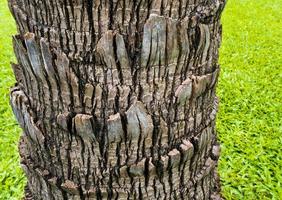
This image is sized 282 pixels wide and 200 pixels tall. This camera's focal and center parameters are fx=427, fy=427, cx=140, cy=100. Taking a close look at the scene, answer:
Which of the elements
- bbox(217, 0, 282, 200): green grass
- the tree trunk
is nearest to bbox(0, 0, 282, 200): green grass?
bbox(217, 0, 282, 200): green grass

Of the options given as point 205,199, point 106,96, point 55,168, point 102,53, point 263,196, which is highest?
point 102,53

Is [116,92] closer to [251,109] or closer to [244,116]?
[244,116]

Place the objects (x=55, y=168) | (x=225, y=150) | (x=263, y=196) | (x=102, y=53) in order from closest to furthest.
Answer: (x=102, y=53), (x=55, y=168), (x=263, y=196), (x=225, y=150)

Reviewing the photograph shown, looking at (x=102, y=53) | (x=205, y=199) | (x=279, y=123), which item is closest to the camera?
(x=102, y=53)

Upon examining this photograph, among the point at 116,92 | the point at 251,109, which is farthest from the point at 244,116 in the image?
the point at 116,92

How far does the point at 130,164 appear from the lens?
1.49 metres

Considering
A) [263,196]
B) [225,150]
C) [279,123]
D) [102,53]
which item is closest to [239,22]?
[279,123]

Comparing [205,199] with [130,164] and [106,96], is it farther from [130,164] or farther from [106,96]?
[106,96]

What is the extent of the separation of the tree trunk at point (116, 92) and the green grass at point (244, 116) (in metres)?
1.74

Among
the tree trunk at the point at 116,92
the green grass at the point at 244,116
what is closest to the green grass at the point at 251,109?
the green grass at the point at 244,116

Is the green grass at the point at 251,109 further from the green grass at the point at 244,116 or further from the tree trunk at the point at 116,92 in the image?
the tree trunk at the point at 116,92

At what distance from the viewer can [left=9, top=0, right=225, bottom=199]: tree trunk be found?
1289 millimetres

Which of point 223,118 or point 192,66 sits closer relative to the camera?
point 192,66

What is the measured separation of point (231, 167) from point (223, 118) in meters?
0.91
